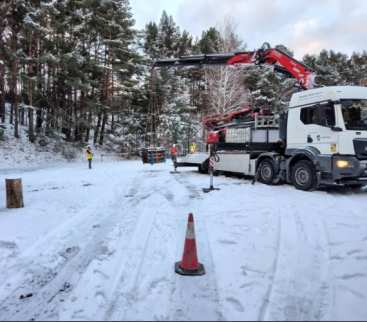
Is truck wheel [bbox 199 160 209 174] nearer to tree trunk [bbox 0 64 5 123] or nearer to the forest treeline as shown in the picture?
the forest treeline

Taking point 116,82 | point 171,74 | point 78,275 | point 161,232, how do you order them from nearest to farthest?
point 78,275 → point 161,232 → point 116,82 → point 171,74

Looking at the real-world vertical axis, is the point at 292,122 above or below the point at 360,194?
above

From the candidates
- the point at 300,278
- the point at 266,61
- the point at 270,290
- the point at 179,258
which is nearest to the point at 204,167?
the point at 266,61

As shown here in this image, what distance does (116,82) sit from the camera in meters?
34.5

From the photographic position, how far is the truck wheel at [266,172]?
1196 cm

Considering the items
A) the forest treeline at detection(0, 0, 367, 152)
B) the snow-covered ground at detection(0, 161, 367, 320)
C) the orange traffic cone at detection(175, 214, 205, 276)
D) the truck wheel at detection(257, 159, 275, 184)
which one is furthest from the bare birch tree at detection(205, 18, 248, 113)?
the orange traffic cone at detection(175, 214, 205, 276)

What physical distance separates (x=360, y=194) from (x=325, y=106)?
8.96 feet

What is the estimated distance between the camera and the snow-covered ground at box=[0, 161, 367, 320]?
11.6 feet

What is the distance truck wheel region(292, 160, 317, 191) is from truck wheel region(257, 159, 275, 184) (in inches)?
41.4

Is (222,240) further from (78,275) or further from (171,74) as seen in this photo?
(171,74)

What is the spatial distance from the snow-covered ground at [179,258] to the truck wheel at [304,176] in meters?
1.35

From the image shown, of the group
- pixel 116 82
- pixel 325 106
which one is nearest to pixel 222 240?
pixel 325 106

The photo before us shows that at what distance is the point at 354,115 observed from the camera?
9477mm

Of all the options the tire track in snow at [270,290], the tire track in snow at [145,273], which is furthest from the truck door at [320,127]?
the tire track in snow at [145,273]
